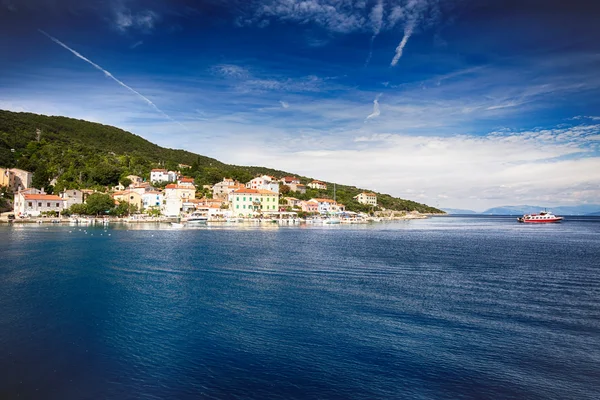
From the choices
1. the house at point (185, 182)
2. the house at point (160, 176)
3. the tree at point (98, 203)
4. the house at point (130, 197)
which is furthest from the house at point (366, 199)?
the tree at point (98, 203)

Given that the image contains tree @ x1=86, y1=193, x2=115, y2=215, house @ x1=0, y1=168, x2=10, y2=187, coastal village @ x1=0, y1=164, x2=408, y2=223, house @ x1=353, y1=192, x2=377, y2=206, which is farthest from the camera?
house @ x1=353, y1=192, x2=377, y2=206

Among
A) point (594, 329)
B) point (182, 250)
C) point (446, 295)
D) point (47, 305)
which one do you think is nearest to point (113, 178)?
point (182, 250)

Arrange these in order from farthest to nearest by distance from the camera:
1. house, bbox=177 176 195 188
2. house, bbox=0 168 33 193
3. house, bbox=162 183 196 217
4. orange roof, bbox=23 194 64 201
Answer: house, bbox=177 176 195 188
house, bbox=162 183 196 217
house, bbox=0 168 33 193
orange roof, bbox=23 194 64 201

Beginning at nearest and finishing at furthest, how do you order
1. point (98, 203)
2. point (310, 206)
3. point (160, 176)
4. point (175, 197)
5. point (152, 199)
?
point (98, 203)
point (152, 199)
point (175, 197)
point (160, 176)
point (310, 206)

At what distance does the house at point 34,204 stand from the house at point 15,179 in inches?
231

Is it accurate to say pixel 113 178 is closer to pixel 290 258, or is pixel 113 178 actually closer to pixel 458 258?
pixel 290 258

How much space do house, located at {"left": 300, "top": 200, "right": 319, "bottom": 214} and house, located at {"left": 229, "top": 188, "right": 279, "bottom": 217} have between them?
1139cm

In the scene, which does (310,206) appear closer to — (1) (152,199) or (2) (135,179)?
(1) (152,199)

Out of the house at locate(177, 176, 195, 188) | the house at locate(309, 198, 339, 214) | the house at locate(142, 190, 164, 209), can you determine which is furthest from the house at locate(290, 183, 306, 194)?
the house at locate(142, 190, 164, 209)

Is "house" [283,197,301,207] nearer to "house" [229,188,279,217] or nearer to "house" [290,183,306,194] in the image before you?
"house" [229,188,279,217]

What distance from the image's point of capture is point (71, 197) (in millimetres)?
68312

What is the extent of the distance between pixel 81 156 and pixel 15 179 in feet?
59.3

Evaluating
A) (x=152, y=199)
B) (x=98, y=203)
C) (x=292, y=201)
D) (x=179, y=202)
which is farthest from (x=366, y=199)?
(x=98, y=203)

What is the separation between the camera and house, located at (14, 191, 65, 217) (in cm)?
6281
